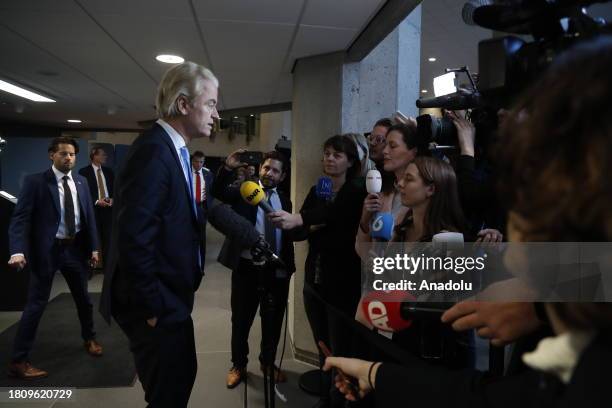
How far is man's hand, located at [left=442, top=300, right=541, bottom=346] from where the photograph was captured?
68cm

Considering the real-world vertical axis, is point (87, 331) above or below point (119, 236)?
below

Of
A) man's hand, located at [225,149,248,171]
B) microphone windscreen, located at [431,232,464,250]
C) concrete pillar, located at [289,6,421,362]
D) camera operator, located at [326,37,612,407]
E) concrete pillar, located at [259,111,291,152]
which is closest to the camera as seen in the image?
camera operator, located at [326,37,612,407]

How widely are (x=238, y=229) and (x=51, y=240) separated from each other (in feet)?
5.53

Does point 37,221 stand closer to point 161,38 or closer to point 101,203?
point 161,38

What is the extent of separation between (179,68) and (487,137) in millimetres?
1061

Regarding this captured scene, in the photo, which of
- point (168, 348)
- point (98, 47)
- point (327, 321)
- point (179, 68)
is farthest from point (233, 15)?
point (327, 321)

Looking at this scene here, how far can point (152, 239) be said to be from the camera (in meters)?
1.29

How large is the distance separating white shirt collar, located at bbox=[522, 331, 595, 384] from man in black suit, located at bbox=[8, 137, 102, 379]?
283 centimetres

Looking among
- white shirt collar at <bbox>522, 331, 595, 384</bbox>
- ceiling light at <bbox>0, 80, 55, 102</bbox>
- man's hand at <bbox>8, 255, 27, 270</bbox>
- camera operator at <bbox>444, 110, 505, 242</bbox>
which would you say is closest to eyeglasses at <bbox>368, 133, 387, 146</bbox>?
camera operator at <bbox>444, 110, 505, 242</bbox>

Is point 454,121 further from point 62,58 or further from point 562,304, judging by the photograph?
point 62,58

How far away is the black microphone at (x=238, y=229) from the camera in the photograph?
5.27 ft

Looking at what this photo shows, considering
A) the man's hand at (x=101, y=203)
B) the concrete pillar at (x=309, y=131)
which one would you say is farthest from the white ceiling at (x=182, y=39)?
the man's hand at (x=101, y=203)

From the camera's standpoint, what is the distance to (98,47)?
130 inches

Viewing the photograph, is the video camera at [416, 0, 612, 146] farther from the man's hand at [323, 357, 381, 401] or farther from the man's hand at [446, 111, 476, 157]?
the man's hand at [323, 357, 381, 401]
